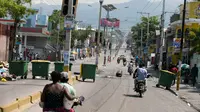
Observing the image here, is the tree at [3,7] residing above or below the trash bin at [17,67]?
above

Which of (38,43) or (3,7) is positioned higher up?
(3,7)

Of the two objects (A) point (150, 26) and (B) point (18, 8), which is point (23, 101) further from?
(A) point (150, 26)

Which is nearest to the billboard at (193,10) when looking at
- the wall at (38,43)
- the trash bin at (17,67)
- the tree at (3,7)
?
the wall at (38,43)

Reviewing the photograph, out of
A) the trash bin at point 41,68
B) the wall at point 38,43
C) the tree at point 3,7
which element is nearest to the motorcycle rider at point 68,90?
the trash bin at point 41,68


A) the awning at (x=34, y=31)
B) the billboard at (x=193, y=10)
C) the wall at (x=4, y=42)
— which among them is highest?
the billboard at (x=193, y=10)

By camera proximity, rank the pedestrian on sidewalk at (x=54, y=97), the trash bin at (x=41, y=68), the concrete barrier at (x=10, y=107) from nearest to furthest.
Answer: the pedestrian on sidewalk at (x=54, y=97)
the concrete barrier at (x=10, y=107)
the trash bin at (x=41, y=68)

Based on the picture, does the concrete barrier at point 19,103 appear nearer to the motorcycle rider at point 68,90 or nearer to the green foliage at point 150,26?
the motorcycle rider at point 68,90

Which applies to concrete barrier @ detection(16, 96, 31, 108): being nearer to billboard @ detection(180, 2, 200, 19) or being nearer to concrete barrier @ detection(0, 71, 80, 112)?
concrete barrier @ detection(0, 71, 80, 112)

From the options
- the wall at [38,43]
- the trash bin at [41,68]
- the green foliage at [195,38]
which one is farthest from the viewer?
the wall at [38,43]

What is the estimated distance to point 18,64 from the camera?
27.8m

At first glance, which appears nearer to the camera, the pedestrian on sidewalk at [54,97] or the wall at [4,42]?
the pedestrian on sidewalk at [54,97]

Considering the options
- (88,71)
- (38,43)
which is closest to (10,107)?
(88,71)

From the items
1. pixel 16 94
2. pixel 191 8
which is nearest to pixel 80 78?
pixel 16 94

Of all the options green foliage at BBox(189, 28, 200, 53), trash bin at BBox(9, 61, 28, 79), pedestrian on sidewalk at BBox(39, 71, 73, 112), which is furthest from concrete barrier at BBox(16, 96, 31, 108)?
green foliage at BBox(189, 28, 200, 53)
